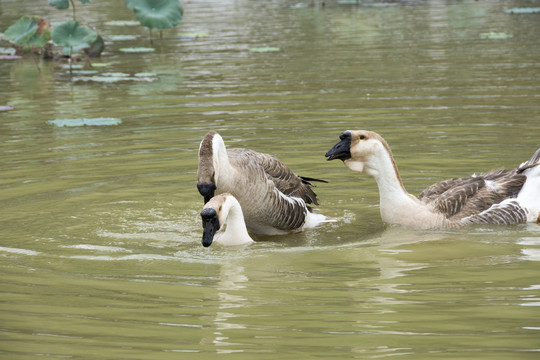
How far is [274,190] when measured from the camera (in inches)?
370

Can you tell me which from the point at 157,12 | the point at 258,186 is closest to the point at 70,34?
the point at 157,12

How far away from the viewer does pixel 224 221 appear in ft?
28.0

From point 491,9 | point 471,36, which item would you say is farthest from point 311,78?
point 491,9

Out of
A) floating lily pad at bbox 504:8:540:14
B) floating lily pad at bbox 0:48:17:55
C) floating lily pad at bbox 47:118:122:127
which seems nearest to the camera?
floating lily pad at bbox 47:118:122:127

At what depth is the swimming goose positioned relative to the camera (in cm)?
827

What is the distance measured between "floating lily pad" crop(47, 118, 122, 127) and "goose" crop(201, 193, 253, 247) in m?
5.65

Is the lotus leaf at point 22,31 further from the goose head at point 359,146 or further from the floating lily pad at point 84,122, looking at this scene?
Result: the goose head at point 359,146

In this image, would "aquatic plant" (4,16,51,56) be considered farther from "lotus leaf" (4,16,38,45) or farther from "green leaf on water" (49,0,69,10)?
"green leaf on water" (49,0,69,10)

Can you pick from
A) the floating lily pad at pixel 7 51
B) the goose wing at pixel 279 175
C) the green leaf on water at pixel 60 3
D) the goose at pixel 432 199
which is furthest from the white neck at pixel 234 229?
the floating lily pad at pixel 7 51

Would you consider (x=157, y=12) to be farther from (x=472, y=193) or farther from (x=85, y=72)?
(x=472, y=193)

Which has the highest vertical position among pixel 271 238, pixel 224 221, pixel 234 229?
pixel 224 221

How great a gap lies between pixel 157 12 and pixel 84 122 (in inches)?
320

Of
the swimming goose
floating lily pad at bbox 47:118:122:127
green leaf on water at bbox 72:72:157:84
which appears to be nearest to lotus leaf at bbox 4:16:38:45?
green leaf on water at bbox 72:72:157:84

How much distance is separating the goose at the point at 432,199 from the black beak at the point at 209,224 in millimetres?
1630
